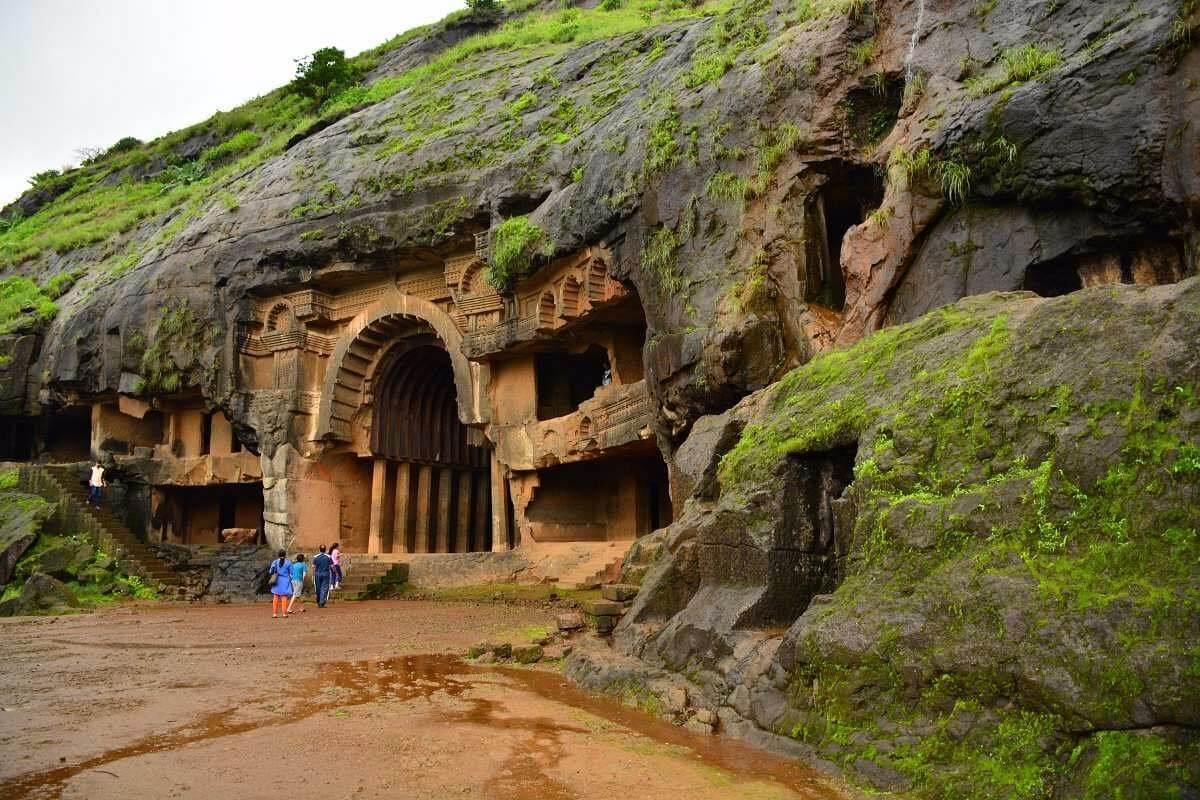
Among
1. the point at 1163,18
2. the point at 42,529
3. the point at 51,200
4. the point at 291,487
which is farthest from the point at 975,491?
the point at 51,200

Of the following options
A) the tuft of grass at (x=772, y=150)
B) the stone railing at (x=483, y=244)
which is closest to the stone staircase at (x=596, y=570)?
the stone railing at (x=483, y=244)

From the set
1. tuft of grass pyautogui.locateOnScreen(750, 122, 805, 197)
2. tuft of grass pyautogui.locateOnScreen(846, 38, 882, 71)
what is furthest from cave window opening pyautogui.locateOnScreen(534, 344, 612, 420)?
tuft of grass pyautogui.locateOnScreen(846, 38, 882, 71)

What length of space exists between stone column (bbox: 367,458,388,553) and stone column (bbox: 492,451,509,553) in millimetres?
3984

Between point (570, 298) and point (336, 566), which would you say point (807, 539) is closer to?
point (570, 298)

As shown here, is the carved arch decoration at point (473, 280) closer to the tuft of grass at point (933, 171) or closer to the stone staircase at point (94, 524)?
the stone staircase at point (94, 524)

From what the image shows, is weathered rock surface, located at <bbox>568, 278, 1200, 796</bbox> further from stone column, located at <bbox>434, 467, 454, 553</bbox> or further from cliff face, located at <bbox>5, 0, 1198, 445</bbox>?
stone column, located at <bbox>434, 467, 454, 553</bbox>

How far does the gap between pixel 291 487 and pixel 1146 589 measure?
2284 centimetres

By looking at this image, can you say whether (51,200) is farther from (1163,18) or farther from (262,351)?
(1163,18)

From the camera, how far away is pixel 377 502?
81.7 feet

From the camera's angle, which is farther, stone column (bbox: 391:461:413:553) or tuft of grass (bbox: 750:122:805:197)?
stone column (bbox: 391:461:413:553)

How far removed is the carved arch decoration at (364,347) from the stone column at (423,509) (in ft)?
8.58

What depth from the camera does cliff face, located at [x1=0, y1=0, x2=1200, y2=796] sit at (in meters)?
4.50

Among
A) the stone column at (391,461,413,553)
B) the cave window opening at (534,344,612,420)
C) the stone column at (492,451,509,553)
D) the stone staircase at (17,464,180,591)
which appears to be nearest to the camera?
the stone column at (492,451,509,553)

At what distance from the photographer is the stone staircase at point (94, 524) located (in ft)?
73.8
